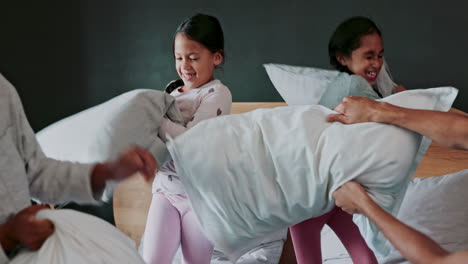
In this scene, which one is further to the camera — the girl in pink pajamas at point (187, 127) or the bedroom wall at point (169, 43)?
the bedroom wall at point (169, 43)

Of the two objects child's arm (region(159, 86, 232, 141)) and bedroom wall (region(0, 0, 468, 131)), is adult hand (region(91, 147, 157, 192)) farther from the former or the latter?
bedroom wall (region(0, 0, 468, 131))

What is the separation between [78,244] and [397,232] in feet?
1.95

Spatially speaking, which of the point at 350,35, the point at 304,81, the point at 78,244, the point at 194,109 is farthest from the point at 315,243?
the point at 78,244

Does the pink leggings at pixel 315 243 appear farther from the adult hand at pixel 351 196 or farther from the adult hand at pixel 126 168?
the adult hand at pixel 126 168

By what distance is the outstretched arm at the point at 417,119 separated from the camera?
120 centimetres

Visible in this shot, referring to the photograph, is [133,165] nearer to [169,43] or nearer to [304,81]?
[304,81]

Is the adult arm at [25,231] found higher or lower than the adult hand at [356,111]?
lower

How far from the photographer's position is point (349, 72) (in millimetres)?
1717

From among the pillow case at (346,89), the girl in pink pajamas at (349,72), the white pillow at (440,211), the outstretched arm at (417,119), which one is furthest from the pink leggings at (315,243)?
the outstretched arm at (417,119)

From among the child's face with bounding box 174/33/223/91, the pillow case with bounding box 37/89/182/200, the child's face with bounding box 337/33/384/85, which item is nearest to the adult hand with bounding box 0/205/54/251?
the pillow case with bounding box 37/89/182/200

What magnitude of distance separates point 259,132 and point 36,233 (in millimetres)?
548

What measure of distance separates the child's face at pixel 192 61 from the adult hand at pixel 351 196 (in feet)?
2.05

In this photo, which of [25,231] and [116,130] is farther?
[116,130]

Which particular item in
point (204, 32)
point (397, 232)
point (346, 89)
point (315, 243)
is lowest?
point (315, 243)
